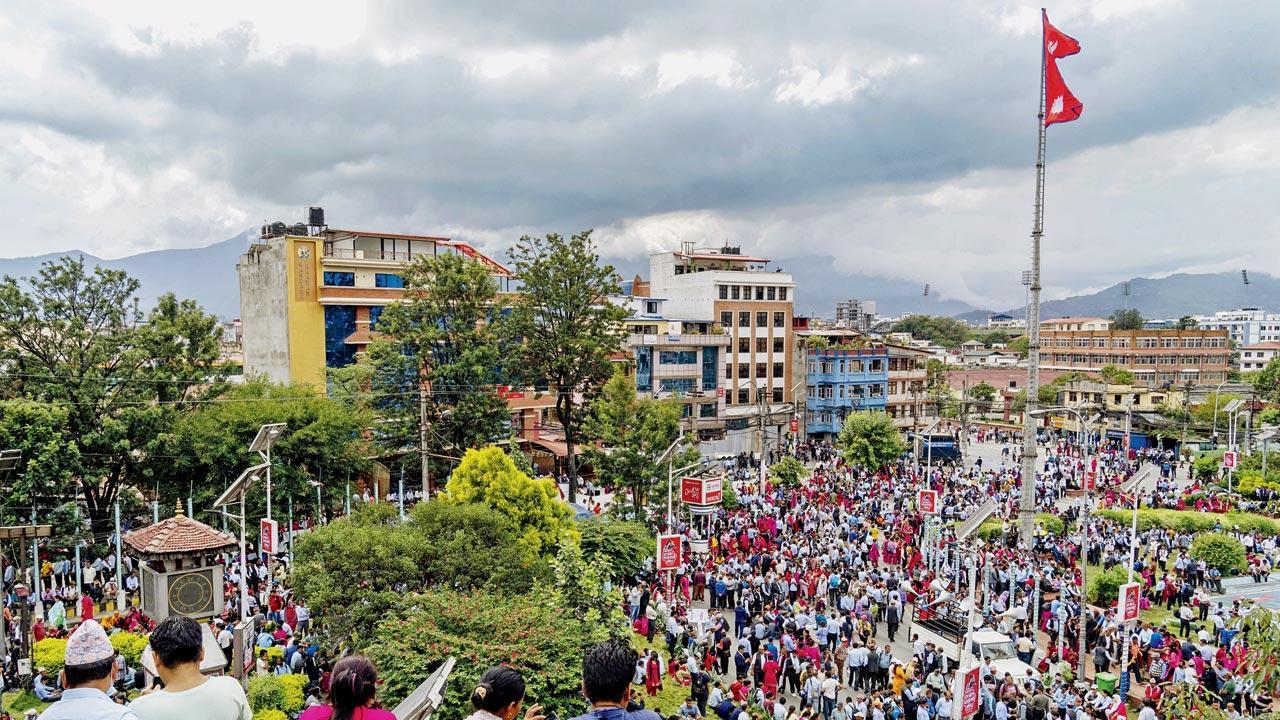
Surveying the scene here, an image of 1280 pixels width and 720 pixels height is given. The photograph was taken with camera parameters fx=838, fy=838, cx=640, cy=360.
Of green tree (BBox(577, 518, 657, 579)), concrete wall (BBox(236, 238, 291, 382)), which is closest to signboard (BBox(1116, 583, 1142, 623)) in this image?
green tree (BBox(577, 518, 657, 579))

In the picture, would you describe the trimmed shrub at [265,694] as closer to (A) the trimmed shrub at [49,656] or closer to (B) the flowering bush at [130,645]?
(B) the flowering bush at [130,645]

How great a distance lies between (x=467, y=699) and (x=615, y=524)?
38.8 feet

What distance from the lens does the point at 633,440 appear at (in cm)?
2977

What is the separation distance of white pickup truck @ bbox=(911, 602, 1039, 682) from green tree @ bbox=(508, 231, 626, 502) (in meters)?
18.1

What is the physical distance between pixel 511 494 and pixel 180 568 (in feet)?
26.8

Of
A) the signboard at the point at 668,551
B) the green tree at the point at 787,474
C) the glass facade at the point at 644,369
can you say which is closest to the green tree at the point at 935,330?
the glass facade at the point at 644,369

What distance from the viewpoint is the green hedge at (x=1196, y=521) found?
1201 inches

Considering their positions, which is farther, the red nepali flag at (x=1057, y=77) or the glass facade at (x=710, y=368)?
the glass facade at (x=710, y=368)

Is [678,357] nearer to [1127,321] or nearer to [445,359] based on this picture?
[445,359]

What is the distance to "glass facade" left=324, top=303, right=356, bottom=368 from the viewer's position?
39688 millimetres

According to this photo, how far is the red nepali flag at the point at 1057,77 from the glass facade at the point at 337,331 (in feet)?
100

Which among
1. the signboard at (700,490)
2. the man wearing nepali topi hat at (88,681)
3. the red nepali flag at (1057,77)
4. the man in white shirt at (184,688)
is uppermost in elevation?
the red nepali flag at (1057,77)

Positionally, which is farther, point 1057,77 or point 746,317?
point 746,317

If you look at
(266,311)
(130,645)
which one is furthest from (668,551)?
(266,311)
